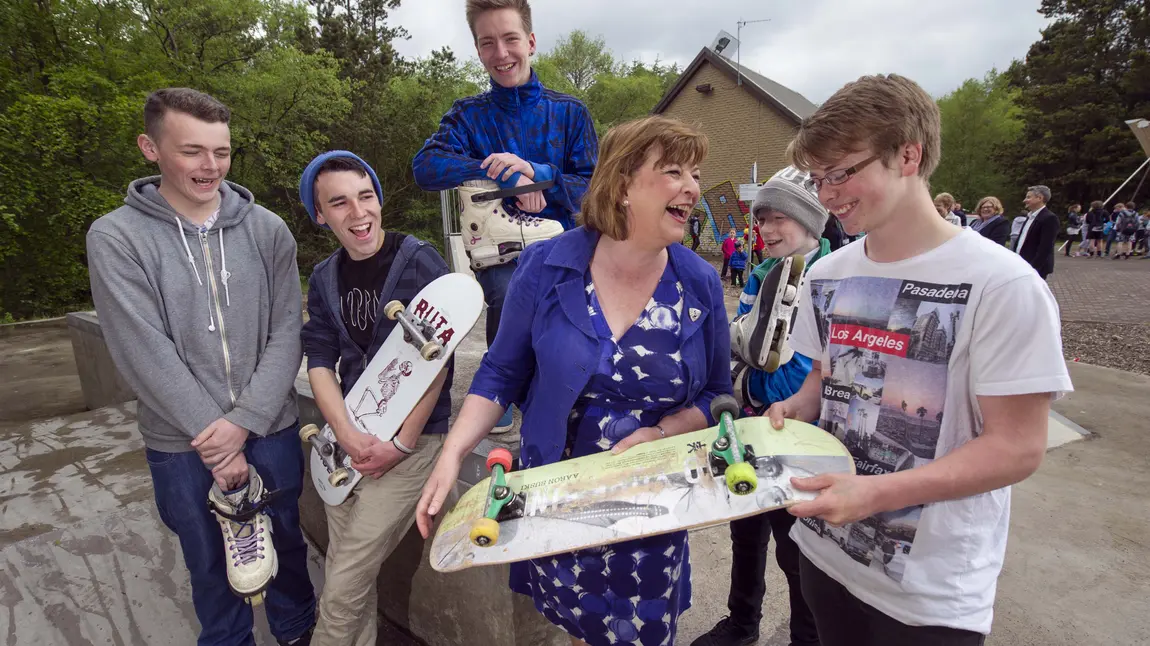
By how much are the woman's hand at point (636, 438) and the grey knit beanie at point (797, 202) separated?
3.37 feet

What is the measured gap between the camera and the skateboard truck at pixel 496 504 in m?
1.19

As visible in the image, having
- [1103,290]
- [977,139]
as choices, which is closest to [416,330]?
[1103,290]

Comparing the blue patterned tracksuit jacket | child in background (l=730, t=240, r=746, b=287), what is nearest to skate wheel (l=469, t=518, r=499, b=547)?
the blue patterned tracksuit jacket

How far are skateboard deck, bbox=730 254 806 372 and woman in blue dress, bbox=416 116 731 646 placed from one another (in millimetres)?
247

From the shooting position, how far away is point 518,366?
1.56 meters

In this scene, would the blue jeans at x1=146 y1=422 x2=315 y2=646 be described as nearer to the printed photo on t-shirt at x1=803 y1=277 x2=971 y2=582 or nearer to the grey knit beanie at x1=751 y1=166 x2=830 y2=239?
the printed photo on t-shirt at x1=803 y1=277 x2=971 y2=582

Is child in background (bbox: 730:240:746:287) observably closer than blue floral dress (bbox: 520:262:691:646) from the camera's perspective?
No

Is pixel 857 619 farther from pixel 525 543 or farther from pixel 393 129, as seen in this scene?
pixel 393 129

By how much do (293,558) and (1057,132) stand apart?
41.6 metres

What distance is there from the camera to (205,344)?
195 centimetres

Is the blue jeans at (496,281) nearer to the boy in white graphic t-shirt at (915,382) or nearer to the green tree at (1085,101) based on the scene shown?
the boy in white graphic t-shirt at (915,382)

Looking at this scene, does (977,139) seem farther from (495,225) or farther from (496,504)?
(496,504)

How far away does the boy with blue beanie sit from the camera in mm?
1902

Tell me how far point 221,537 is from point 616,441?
1.62 m
